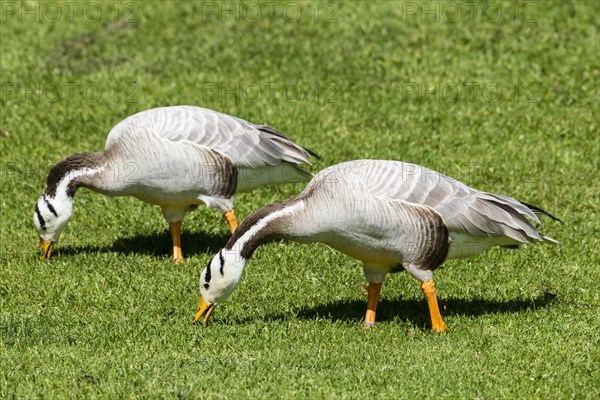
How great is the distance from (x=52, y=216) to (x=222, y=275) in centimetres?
291

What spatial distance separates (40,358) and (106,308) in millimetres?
1505

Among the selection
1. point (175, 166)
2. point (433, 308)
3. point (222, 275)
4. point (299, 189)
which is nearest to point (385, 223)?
point (433, 308)

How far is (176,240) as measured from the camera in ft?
33.6

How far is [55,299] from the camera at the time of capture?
29.2 ft

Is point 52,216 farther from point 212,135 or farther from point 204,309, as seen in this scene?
point 204,309

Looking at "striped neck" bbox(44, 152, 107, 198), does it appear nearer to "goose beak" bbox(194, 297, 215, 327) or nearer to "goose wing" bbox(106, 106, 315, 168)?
"goose wing" bbox(106, 106, 315, 168)

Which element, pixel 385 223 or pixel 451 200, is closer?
pixel 385 223

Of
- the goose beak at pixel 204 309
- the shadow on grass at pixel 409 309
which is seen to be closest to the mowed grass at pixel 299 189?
the shadow on grass at pixel 409 309

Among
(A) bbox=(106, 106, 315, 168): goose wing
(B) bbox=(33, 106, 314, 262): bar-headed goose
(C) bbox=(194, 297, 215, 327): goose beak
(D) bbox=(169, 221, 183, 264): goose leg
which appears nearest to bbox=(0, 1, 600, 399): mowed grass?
(C) bbox=(194, 297, 215, 327): goose beak

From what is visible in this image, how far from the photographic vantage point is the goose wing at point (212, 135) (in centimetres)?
977

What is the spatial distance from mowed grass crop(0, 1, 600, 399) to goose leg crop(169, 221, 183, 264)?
259 millimetres

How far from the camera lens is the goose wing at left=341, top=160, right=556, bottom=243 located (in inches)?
306

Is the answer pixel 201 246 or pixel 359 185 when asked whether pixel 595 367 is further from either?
pixel 201 246

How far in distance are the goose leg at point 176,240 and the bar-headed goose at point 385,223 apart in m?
2.15
